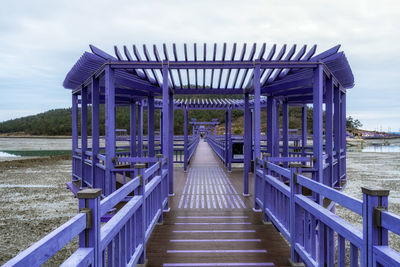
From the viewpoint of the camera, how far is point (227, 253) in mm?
3297

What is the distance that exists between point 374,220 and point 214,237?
8.44ft

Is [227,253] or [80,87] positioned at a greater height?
[80,87]

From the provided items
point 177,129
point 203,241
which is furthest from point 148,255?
point 177,129

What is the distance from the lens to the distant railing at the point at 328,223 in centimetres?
151

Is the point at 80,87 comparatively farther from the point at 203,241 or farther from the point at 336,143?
the point at 336,143

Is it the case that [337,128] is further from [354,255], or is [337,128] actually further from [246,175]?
[354,255]

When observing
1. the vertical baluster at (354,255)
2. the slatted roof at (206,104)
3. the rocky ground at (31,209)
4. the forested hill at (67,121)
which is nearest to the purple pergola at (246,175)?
the vertical baluster at (354,255)

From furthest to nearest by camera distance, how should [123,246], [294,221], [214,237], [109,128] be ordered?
[109,128] → [214,237] → [294,221] → [123,246]

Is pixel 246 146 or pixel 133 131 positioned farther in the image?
pixel 133 131

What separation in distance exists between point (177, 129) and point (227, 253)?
63.1 metres

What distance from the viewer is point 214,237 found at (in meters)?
3.80

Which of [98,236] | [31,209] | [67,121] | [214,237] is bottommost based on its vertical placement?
[31,209]

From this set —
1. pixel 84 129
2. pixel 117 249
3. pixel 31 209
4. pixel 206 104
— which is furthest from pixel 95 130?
pixel 31 209

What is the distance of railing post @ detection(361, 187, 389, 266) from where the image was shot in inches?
59.5
